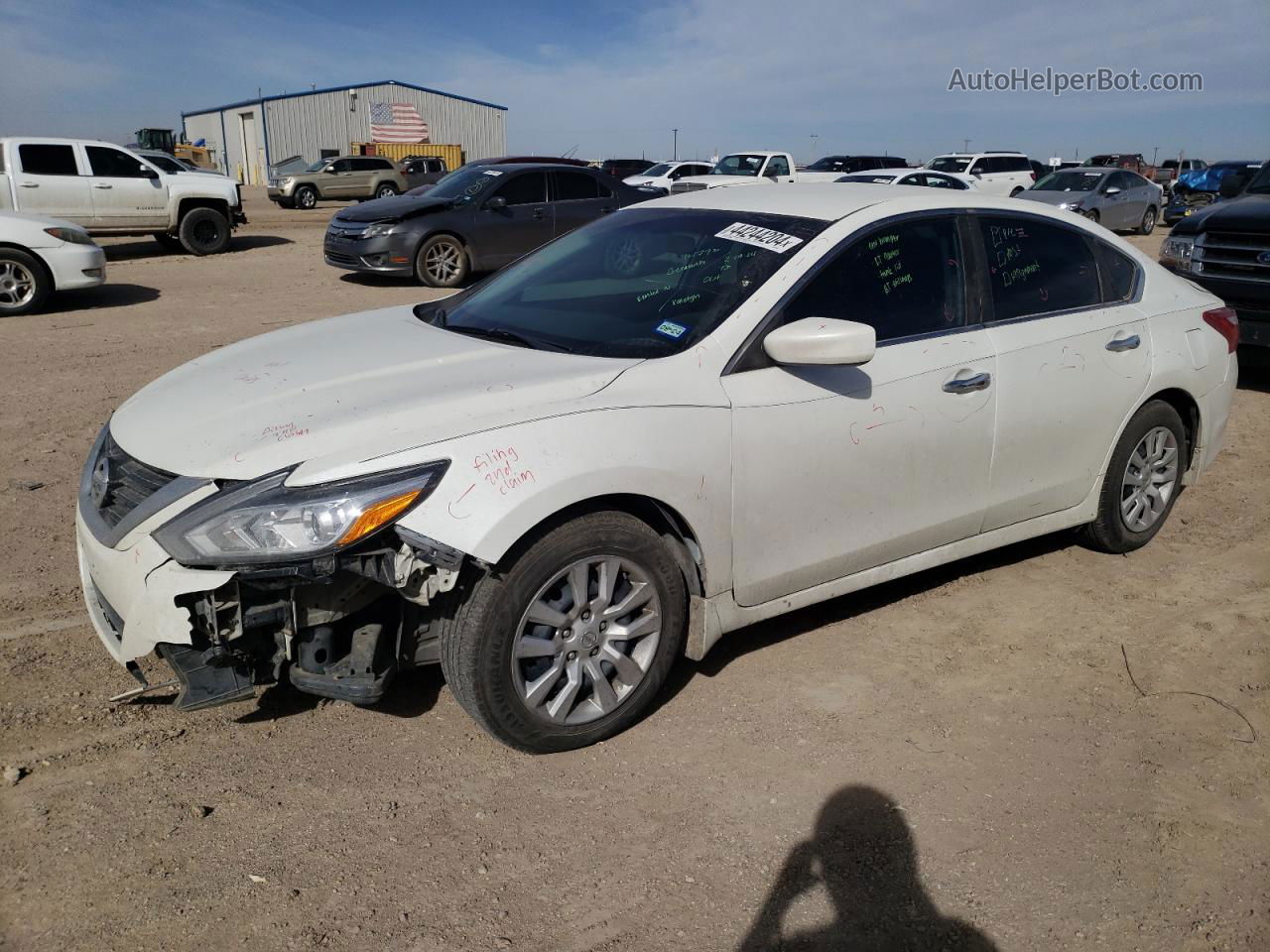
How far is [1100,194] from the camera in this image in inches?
901

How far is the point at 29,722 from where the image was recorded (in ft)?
11.2

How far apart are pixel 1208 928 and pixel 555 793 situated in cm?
182

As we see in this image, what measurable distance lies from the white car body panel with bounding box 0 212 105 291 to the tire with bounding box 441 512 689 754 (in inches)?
394

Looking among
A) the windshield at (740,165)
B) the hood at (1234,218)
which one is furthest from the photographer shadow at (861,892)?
the windshield at (740,165)

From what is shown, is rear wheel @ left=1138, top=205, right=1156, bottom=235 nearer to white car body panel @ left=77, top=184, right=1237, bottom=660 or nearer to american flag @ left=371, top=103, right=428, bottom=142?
white car body panel @ left=77, top=184, right=1237, bottom=660

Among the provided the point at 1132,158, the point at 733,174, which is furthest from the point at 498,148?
the point at 733,174

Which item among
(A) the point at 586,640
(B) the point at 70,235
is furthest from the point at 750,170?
(A) the point at 586,640

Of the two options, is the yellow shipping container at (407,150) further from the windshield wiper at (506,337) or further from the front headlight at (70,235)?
the windshield wiper at (506,337)

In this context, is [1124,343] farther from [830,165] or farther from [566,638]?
[830,165]

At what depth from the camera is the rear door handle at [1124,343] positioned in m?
4.53

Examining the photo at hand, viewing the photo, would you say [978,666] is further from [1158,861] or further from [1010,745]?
[1158,861]

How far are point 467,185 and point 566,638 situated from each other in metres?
12.1

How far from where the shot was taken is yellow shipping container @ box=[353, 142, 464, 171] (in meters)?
50.0

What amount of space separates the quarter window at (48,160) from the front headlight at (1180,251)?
576 inches
